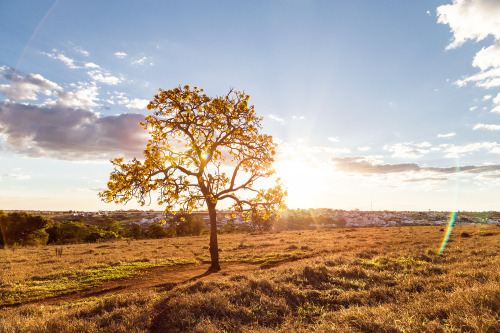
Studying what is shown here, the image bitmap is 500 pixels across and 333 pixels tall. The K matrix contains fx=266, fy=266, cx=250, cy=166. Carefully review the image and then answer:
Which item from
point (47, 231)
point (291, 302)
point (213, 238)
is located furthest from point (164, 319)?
point (47, 231)

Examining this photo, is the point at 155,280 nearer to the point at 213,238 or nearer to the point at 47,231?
the point at 213,238

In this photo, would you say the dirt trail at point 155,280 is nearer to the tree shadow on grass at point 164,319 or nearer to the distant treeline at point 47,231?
the tree shadow on grass at point 164,319

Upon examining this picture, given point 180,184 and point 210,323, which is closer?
point 210,323

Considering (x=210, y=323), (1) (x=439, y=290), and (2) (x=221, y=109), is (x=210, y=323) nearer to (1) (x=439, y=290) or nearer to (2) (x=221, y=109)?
(1) (x=439, y=290)

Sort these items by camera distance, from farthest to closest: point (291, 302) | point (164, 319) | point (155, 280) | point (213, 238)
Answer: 1. point (213, 238)
2. point (155, 280)
3. point (291, 302)
4. point (164, 319)

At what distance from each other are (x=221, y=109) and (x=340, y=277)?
37.7 ft

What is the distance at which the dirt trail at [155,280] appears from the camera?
13727 mm

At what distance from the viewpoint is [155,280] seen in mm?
16234

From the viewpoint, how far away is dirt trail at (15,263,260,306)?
13.7 m

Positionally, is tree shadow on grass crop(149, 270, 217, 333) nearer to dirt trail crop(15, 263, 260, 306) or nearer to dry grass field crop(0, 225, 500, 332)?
dry grass field crop(0, 225, 500, 332)

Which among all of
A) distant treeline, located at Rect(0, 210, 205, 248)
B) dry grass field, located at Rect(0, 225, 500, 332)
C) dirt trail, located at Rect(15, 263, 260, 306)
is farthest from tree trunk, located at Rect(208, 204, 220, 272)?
distant treeline, located at Rect(0, 210, 205, 248)

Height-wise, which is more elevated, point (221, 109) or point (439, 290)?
point (221, 109)

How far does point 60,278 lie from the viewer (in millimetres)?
17375

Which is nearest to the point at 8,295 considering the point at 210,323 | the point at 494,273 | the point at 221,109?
the point at 210,323
